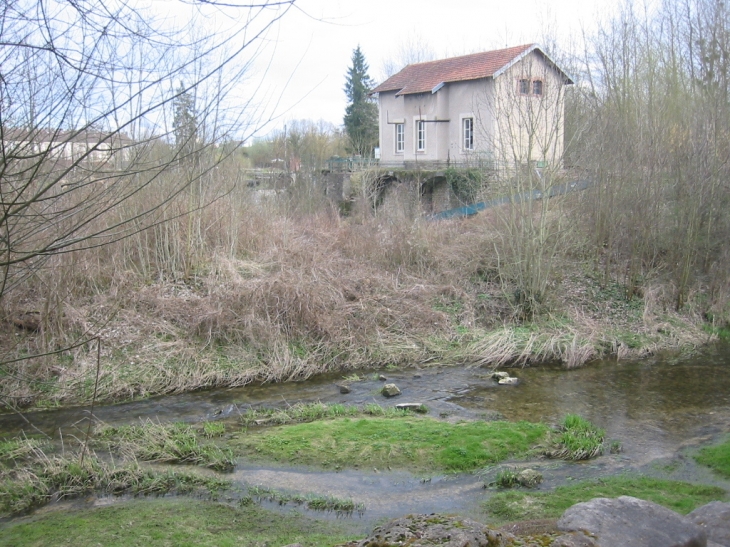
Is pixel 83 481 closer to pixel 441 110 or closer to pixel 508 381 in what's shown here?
pixel 508 381

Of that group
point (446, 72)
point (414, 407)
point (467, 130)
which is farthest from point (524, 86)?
point (446, 72)

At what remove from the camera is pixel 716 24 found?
17.3m

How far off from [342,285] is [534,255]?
451cm

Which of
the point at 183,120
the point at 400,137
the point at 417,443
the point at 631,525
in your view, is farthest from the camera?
the point at 400,137

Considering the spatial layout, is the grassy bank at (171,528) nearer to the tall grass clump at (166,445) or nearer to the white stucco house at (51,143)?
the tall grass clump at (166,445)

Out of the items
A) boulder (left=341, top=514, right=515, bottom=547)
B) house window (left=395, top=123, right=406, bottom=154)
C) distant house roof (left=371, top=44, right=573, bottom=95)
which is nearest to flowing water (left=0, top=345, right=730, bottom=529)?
boulder (left=341, top=514, right=515, bottom=547)

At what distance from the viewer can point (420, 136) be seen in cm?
3394

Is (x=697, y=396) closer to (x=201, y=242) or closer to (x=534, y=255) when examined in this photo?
(x=534, y=255)

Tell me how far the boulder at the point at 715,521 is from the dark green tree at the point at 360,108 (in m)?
40.9

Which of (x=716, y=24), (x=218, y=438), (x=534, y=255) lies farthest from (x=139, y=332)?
(x=716, y=24)

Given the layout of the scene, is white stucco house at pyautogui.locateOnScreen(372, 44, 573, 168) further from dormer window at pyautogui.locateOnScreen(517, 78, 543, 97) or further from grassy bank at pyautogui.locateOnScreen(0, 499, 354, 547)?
grassy bank at pyautogui.locateOnScreen(0, 499, 354, 547)

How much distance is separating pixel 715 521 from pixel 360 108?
43.5m

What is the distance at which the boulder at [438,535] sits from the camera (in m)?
3.76

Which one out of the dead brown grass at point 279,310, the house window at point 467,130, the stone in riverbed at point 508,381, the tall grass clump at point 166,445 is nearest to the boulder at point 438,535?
the tall grass clump at point 166,445
